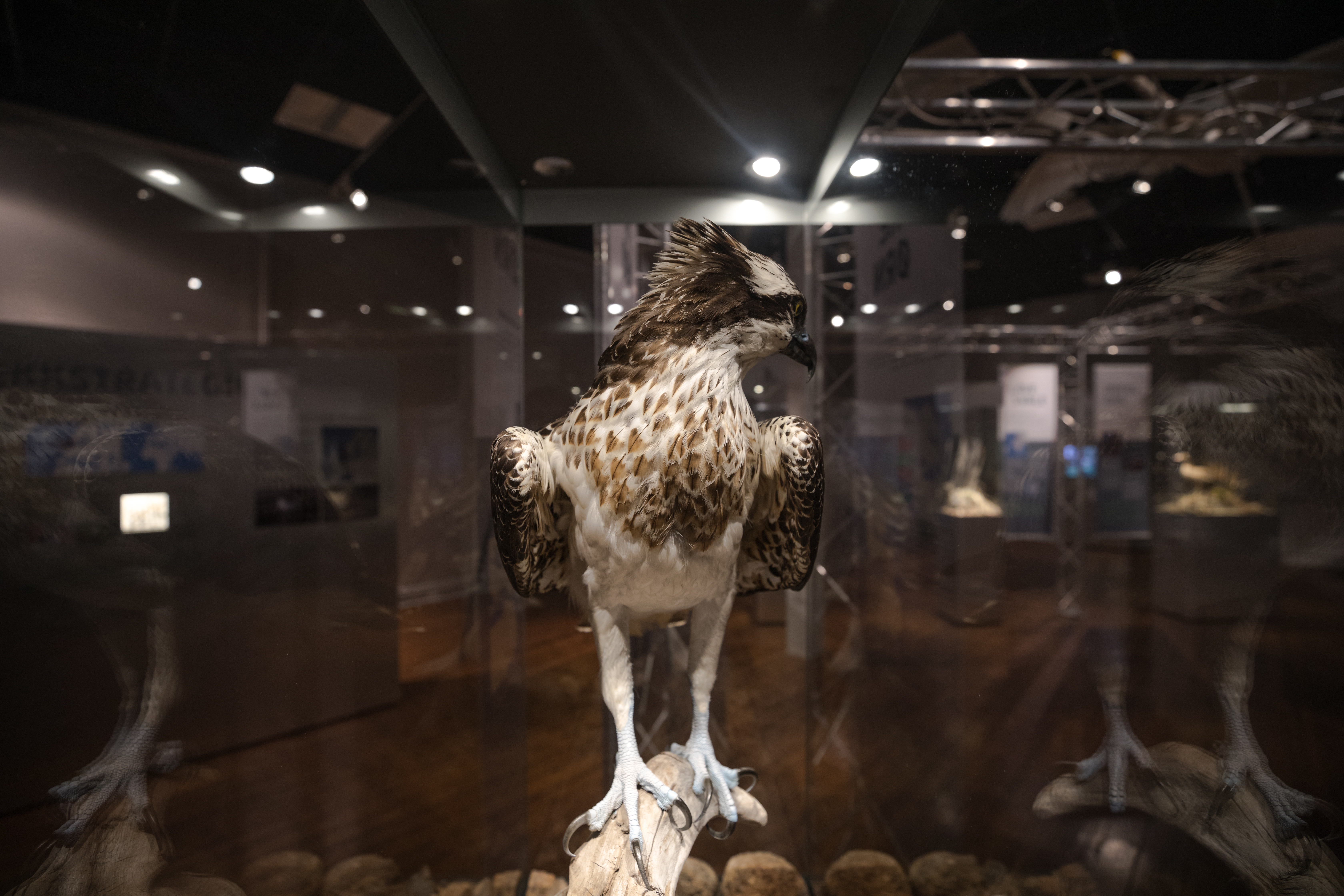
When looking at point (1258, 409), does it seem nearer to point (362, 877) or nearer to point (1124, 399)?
point (1124, 399)

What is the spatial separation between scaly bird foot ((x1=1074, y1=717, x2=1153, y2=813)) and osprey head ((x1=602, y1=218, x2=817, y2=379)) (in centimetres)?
140

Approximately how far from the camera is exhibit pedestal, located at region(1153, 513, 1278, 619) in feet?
4.39

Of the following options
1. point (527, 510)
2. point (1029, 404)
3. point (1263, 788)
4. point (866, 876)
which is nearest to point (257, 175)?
point (527, 510)

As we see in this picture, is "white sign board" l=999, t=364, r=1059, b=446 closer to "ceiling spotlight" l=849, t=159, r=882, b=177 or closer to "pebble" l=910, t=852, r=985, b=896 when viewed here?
"ceiling spotlight" l=849, t=159, r=882, b=177

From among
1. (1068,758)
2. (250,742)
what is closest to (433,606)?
(250,742)

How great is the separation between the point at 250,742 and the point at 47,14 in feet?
4.94

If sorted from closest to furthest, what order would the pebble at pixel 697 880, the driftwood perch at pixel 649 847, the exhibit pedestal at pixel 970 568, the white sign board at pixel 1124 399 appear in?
1. the driftwood perch at pixel 649 847
2. the white sign board at pixel 1124 399
3. the exhibit pedestal at pixel 970 568
4. the pebble at pixel 697 880

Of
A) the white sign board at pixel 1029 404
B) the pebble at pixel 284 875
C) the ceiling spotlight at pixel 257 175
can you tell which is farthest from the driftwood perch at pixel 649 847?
the ceiling spotlight at pixel 257 175

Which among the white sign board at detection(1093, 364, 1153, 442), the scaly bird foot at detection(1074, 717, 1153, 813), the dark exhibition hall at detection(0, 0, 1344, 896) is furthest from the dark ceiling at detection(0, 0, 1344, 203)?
the scaly bird foot at detection(1074, 717, 1153, 813)

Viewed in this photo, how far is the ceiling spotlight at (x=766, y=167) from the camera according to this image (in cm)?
198

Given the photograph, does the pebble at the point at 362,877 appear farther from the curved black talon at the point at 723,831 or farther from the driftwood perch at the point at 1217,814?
the driftwood perch at the point at 1217,814

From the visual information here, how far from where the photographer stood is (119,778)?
1072mm

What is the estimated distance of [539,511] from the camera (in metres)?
1.31

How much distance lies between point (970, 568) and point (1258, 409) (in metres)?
0.84
